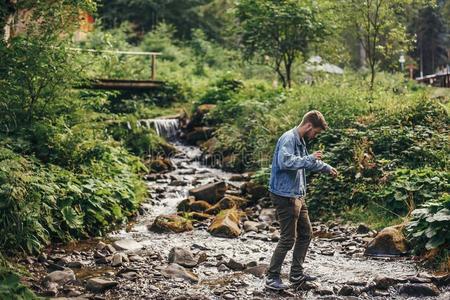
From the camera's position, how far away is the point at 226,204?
41.7ft

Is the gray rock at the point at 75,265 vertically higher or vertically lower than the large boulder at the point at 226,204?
lower

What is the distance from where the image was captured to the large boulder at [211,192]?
13211mm

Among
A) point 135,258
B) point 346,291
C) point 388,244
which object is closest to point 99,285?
point 135,258

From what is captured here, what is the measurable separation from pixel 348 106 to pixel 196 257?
694 centimetres

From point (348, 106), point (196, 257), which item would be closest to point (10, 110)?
point (196, 257)

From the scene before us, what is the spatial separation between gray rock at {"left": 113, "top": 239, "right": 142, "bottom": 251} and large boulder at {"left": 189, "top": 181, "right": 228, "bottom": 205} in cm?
333

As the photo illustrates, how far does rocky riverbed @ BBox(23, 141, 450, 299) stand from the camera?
739 cm

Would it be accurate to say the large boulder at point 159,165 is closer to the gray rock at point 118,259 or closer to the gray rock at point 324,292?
the gray rock at point 118,259

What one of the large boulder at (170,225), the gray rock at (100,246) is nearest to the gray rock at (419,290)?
the gray rock at (100,246)

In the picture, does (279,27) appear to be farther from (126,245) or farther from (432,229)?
(432,229)

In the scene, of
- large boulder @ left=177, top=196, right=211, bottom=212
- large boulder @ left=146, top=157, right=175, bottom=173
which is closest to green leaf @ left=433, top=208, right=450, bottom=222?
large boulder @ left=177, top=196, right=211, bottom=212

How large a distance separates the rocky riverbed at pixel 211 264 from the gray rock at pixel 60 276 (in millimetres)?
13

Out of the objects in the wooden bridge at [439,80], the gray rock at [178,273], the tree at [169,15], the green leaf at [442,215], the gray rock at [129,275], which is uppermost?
the tree at [169,15]

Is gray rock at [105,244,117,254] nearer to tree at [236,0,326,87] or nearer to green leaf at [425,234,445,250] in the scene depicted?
green leaf at [425,234,445,250]
